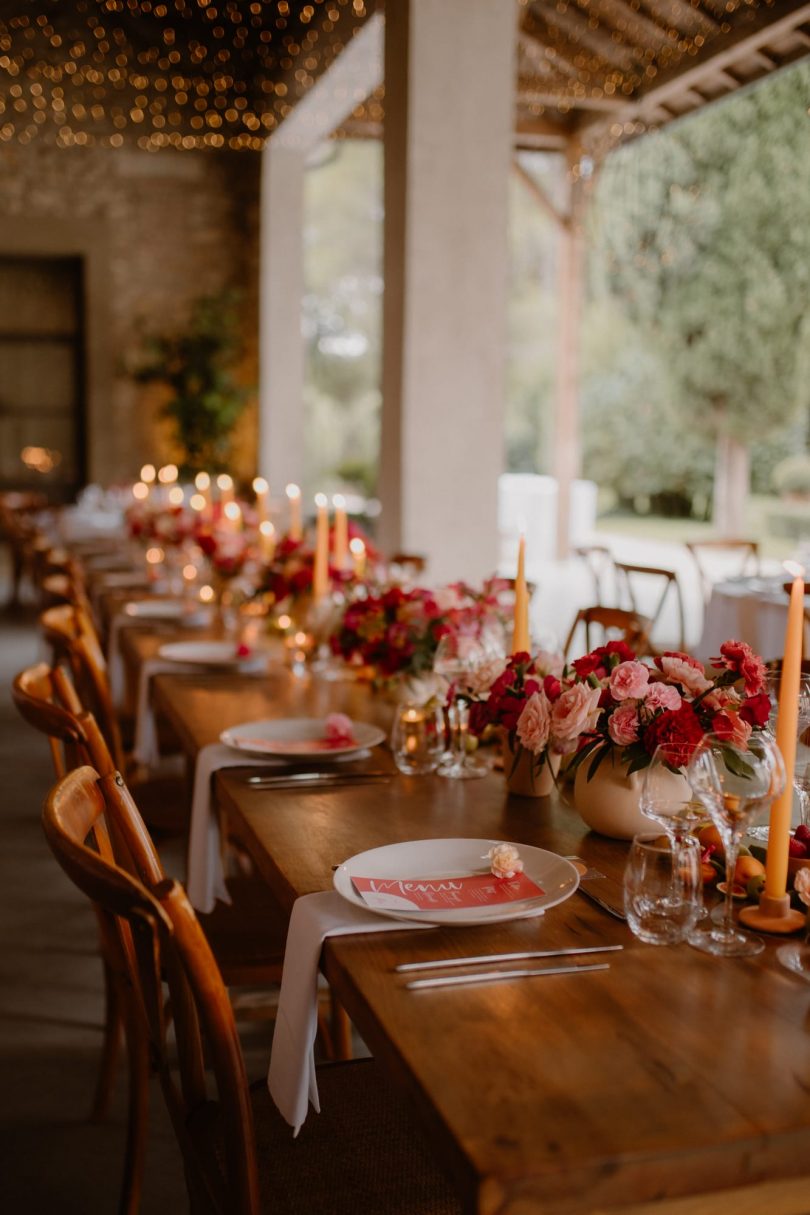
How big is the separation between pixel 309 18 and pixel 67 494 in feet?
19.4

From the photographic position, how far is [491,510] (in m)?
6.32

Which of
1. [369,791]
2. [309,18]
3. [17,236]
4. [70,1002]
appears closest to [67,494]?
[17,236]

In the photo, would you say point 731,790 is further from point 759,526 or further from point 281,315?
point 759,526

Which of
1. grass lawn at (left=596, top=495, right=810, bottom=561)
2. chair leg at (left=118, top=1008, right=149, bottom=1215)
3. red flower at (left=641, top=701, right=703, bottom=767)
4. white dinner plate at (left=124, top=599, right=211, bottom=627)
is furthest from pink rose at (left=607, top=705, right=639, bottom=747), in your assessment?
grass lawn at (left=596, top=495, right=810, bottom=561)

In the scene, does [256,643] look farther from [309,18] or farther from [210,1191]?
[309,18]

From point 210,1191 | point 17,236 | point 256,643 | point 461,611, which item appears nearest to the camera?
point 210,1191

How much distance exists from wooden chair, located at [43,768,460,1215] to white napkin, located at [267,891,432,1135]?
0.05 meters

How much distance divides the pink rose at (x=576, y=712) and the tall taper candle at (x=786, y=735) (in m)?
0.37

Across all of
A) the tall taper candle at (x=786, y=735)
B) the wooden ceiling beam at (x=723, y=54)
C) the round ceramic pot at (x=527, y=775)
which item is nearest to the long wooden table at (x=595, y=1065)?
the tall taper candle at (x=786, y=735)

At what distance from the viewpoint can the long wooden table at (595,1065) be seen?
A: 3.40 ft

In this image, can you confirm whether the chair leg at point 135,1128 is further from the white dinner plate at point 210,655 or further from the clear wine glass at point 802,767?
the white dinner plate at point 210,655

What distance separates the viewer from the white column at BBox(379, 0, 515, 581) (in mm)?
5945

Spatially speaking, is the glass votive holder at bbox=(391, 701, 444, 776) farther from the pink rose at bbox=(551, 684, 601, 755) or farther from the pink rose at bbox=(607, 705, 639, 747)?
the pink rose at bbox=(607, 705, 639, 747)

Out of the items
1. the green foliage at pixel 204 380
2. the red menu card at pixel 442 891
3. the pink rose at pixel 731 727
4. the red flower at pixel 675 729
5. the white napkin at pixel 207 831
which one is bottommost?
the white napkin at pixel 207 831
